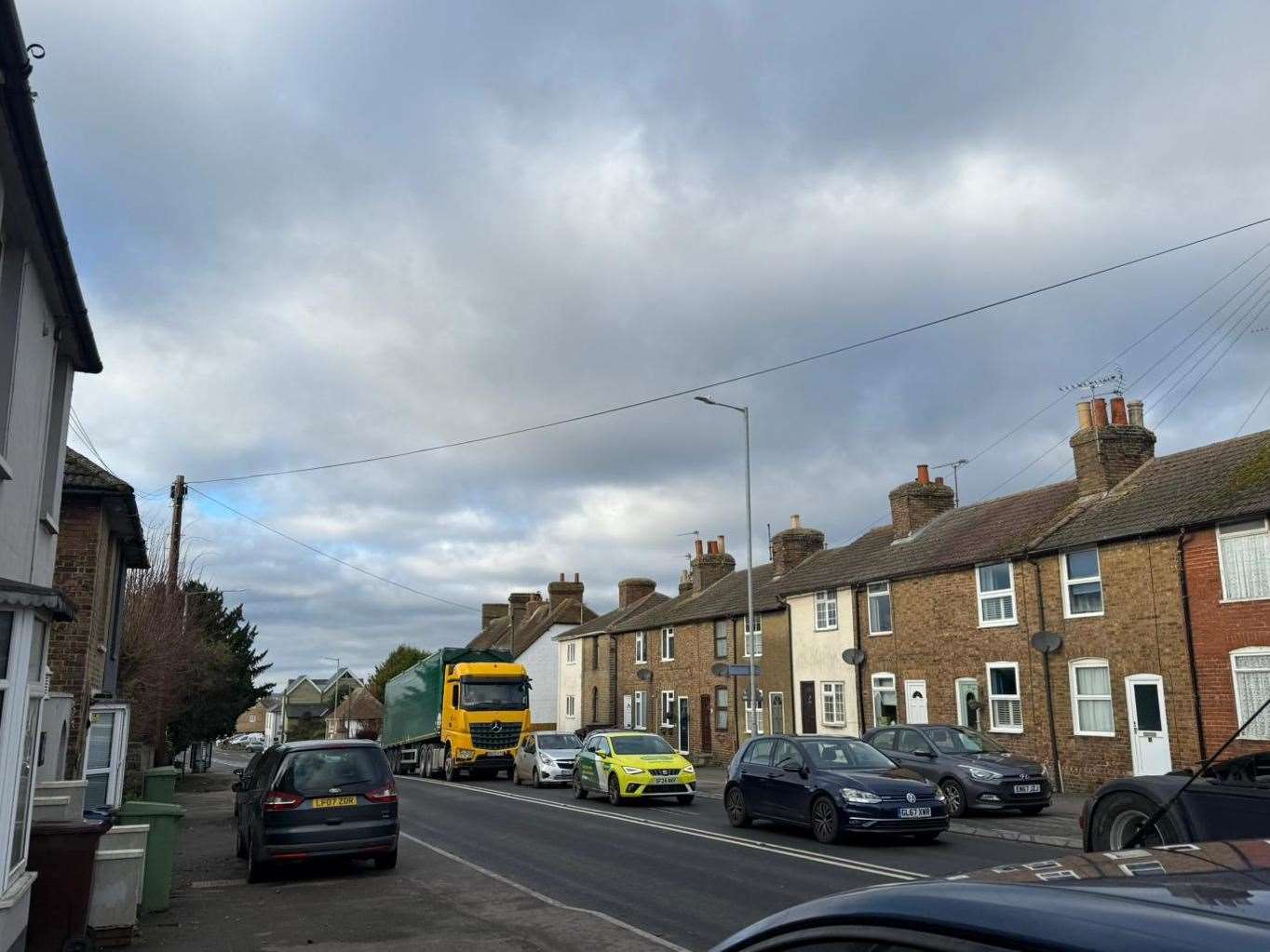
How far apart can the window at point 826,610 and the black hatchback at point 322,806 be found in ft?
71.3

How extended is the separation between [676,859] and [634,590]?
1696 inches

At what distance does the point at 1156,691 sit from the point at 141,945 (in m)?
19.7

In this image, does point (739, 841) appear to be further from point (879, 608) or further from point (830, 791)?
point (879, 608)

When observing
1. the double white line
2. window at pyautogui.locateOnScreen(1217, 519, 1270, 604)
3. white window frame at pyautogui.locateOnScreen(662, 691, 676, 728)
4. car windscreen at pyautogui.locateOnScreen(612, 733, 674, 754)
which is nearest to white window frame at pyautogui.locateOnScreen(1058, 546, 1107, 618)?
window at pyautogui.locateOnScreen(1217, 519, 1270, 604)

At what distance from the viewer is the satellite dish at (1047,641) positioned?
2353 centimetres

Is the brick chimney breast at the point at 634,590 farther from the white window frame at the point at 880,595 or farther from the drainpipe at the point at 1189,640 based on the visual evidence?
the drainpipe at the point at 1189,640

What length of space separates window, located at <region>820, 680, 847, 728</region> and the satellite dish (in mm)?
8746

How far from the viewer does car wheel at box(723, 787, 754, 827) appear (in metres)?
16.8

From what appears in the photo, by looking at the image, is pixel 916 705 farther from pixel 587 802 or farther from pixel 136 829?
pixel 136 829

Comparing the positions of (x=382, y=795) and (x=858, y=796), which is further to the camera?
(x=858, y=796)

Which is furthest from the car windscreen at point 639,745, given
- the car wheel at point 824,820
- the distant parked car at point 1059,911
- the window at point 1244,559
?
the distant parked car at point 1059,911

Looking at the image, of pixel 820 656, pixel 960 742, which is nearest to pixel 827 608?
pixel 820 656

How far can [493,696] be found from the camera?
111ft

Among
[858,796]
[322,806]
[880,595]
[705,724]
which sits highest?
[880,595]
